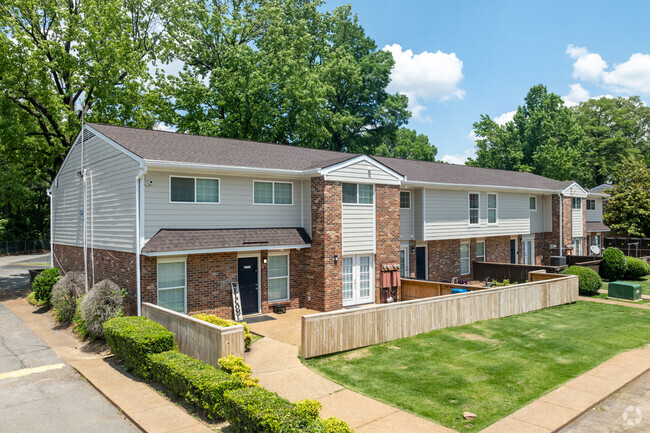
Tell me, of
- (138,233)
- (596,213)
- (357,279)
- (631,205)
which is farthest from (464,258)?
(631,205)

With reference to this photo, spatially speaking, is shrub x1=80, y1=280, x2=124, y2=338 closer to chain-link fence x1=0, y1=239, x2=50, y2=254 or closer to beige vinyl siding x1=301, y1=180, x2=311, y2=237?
beige vinyl siding x1=301, y1=180, x2=311, y2=237

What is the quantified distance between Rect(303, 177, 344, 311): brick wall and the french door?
2.58 feet

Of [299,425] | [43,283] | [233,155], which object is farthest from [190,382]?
[43,283]

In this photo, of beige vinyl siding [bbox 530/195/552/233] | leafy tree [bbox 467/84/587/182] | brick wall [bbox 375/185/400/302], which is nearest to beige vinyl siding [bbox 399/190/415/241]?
brick wall [bbox 375/185/400/302]

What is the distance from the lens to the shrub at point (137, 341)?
10297 millimetres

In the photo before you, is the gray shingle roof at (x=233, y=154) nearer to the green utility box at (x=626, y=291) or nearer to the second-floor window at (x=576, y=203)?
the green utility box at (x=626, y=291)

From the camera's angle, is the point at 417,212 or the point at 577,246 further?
the point at 577,246

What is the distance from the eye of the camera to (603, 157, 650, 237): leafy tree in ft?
127

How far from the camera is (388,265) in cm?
1905

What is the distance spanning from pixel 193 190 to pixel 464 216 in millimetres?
14893

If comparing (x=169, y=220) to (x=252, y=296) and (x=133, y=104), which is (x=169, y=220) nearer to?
(x=252, y=296)

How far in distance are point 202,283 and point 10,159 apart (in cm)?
1788

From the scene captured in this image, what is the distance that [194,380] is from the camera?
8.48m

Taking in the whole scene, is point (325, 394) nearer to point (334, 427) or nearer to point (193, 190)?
point (334, 427)
